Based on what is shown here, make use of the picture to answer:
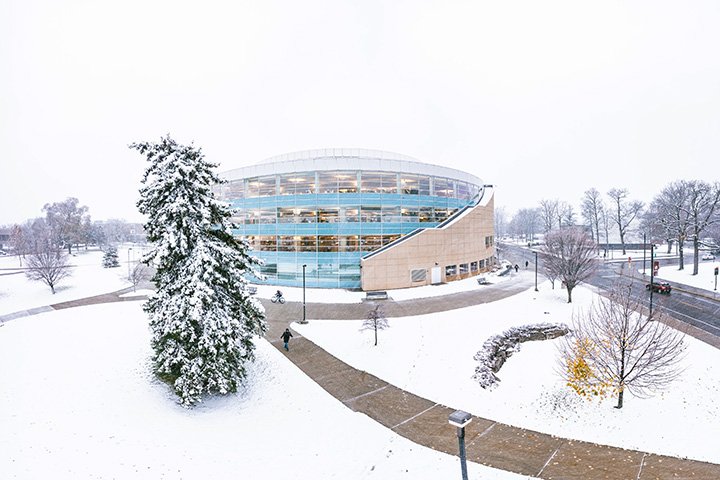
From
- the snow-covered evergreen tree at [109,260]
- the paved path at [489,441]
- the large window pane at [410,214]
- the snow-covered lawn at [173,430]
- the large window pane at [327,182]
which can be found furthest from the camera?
the snow-covered evergreen tree at [109,260]

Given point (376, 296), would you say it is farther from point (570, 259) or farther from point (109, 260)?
point (109, 260)

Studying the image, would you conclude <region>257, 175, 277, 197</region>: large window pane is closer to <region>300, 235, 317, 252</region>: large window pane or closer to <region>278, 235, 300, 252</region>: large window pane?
<region>278, 235, 300, 252</region>: large window pane

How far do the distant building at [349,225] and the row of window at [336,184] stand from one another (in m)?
0.11

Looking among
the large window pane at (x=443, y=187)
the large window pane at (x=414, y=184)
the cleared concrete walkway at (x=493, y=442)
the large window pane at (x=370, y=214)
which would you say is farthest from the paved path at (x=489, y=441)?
the large window pane at (x=443, y=187)

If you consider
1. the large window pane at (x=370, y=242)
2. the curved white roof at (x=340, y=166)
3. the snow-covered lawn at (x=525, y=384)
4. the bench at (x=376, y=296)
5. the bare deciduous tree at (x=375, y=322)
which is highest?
the curved white roof at (x=340, y=166)

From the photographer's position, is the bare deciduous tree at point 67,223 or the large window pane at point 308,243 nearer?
the large window pane at point 308,243

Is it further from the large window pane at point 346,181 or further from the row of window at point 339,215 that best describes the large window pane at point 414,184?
the large window pane at point 346,181

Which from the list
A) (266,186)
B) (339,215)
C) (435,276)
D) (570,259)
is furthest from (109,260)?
(570,259)

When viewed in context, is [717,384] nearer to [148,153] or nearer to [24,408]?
[148,153]

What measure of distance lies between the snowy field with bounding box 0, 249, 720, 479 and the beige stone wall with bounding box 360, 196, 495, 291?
491 inches

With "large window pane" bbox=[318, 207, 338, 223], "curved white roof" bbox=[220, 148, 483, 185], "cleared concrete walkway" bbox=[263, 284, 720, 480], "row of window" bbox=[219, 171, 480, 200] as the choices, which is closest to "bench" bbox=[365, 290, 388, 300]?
"large window pane" bbox=[318, 207, 338, 223]

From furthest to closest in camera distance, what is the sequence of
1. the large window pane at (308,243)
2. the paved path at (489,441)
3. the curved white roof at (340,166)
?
the large window pane at (308,243) < the curved white roof at (340,166) < the paved path at (489,441)

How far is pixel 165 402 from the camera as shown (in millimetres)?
13242

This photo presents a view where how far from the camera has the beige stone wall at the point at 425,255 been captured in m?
32.9
